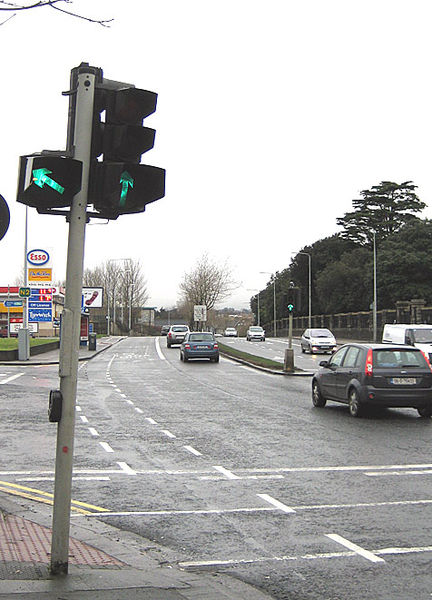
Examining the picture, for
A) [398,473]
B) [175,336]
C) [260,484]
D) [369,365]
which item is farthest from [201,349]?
[260,484]

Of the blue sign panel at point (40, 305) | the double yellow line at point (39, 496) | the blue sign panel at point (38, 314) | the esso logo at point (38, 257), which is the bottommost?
the double yellow line at point (39, 496)

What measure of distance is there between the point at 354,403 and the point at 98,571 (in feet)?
36.1

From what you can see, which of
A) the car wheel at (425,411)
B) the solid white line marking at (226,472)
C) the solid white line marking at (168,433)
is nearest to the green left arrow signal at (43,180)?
the solid white line marking at (226,472)

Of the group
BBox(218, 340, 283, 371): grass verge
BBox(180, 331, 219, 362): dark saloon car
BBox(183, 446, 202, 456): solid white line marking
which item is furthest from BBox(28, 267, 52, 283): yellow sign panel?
BBox(183, 446, 202, 456): solid white line marking

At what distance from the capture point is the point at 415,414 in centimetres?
1683

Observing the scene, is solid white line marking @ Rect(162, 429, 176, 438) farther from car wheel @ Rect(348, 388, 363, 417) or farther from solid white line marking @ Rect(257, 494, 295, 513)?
solid white line marking @ Rect(257, 494, 295, 513)

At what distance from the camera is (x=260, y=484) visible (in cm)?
922

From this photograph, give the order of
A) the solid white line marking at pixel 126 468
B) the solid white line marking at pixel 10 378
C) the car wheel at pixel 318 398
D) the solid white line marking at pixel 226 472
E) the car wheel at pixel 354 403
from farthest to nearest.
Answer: the solid white line marking at pixel 10 378 → the car wheel at pixel 318 398 → the car wheel at pixel 354 403 → the solid white line marking at pixel 126 468 → the solid white line marking at pixel 226 472

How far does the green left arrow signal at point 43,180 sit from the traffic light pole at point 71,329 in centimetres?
23

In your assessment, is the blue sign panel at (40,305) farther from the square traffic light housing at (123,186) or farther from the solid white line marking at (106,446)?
the square traffic light housing at (123,186)

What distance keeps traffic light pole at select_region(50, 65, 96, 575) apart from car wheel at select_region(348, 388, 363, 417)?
10976mm

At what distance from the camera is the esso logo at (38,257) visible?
42125mm

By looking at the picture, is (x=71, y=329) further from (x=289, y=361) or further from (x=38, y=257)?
(x=38, y=257)

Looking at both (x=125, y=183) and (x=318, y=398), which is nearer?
(x=125, y=183)
